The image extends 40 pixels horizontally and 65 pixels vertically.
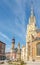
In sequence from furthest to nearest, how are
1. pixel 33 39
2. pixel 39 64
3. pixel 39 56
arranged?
pixel 33 39, pixel 39 56, pixel 39 64

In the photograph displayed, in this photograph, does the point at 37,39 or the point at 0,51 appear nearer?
the point at 37,39

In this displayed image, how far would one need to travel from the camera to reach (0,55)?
88062mm

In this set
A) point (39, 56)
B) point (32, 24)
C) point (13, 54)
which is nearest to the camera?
point (39, 56)

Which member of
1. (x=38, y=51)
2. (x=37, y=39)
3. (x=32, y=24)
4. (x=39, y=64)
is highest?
(x=32, y=24)

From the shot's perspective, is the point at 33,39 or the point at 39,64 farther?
the point at 33,39

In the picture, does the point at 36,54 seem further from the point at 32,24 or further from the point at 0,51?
the point at 32,24

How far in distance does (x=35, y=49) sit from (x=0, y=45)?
130 ft

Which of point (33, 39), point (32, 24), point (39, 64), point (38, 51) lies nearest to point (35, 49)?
point (38, 51)

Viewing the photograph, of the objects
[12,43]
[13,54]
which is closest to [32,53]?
[12,43]

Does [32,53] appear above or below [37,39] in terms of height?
below

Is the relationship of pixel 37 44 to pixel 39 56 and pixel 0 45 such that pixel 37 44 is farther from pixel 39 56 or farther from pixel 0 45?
pixel 0 45

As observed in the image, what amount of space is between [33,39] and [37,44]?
3842mm

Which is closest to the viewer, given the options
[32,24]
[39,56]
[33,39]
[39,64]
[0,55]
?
[39,64]

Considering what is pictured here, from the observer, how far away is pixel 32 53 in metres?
56.7
